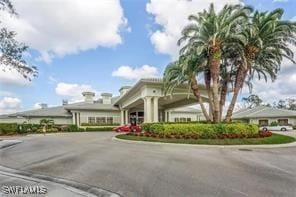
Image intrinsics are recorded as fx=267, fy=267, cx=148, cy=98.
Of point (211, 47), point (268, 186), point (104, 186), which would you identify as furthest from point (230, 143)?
point (104, 186)

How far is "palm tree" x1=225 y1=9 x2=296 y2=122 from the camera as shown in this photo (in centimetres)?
2017

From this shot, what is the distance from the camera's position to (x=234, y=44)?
68.3 feet

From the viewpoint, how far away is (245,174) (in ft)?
26.3

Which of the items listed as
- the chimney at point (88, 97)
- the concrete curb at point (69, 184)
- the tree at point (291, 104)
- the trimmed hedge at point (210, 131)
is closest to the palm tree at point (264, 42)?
the trimmed hedge at point (210, 131)

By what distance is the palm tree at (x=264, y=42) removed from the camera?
2017 centimetres

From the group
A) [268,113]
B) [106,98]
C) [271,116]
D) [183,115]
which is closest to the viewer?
[106,98]

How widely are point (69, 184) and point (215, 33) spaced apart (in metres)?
16.9

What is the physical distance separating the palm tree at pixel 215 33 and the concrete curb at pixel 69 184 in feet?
50.1

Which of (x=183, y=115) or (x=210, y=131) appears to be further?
(x=183, y=115)

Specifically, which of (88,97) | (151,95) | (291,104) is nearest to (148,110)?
(151,95)

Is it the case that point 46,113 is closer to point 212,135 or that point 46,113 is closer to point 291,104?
point 212,135

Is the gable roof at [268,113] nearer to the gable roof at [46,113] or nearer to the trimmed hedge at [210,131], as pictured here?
the trimmed hedge at [210,131]

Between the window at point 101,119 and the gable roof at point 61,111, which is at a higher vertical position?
the gable roof at point 61,111

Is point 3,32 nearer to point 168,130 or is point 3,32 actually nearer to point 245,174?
point 245,174
